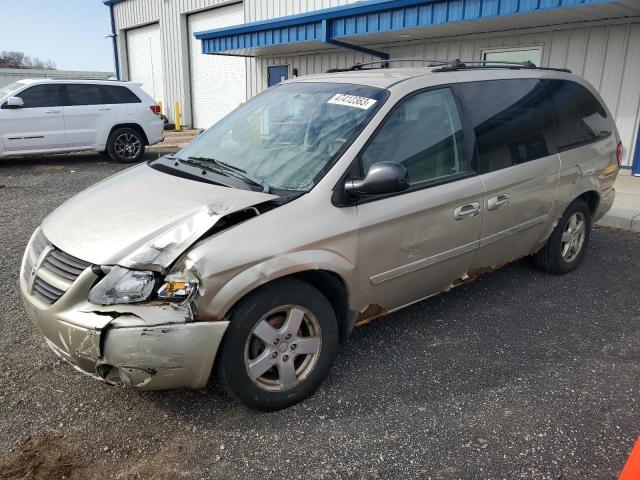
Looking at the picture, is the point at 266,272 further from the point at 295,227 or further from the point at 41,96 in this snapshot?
the point at 41,96

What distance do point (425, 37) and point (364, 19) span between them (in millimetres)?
1474

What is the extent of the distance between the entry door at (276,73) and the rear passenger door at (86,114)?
17.7 feet

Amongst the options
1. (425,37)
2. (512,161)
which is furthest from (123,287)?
(425,37)

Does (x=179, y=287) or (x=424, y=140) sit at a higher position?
(x=424, y=140)

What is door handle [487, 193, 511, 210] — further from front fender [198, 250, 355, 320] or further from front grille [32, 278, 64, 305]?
front grille [32, 278, 64, 305]

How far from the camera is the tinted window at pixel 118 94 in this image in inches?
449

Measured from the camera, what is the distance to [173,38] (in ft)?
66.8

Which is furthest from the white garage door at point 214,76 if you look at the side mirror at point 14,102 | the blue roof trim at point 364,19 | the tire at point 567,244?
the tire at point 567,244

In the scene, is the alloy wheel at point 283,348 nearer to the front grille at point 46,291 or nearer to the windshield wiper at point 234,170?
the windshield wiper at point 234,170

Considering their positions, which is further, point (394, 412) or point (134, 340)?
point (394, 412)

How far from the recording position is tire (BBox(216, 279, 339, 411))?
2.57 metres

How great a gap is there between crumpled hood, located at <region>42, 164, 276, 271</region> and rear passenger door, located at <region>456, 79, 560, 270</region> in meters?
1.73

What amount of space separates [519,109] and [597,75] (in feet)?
20.6

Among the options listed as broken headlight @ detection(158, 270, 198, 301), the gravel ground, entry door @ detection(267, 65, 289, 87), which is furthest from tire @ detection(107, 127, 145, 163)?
broken headlight @ detection(158, 270, 198, 301)
